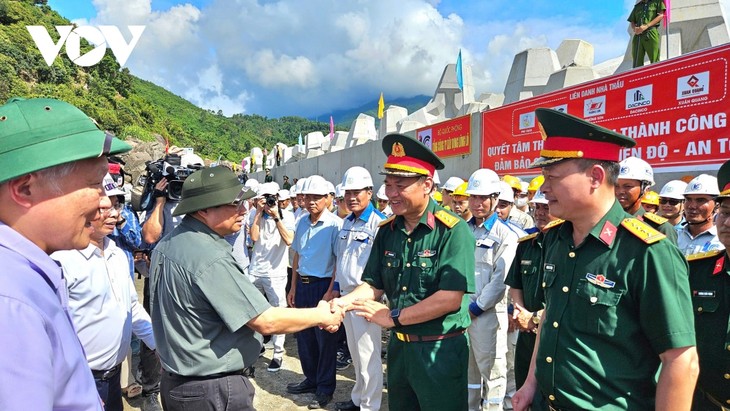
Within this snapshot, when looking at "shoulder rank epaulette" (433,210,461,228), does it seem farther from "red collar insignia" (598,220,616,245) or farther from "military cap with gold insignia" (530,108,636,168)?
"red collar insignia" (598,220,616,245)

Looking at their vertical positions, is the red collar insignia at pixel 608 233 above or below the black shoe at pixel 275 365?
above

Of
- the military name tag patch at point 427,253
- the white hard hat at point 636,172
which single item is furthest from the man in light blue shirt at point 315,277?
the white hard hat at point 636,172

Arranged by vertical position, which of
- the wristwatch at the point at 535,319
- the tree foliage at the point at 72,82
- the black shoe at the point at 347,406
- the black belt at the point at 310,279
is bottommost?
the black shoe at the point at 347,406

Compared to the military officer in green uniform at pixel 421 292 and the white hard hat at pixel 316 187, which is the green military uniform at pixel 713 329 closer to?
the military officer in green uniform at pixel 421 292

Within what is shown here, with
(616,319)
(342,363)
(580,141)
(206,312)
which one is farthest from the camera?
(342,363)

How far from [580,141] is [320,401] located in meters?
4.01

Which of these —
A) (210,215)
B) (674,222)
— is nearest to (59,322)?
(210,215)

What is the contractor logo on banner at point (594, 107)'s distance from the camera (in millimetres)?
6797

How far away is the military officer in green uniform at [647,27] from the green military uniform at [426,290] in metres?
6.84

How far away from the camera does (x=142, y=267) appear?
5.00 meters

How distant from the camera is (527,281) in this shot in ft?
11.1

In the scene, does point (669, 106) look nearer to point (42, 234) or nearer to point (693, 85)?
point (693, 85)

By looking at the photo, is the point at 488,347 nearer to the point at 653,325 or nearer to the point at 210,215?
the point at 653,325

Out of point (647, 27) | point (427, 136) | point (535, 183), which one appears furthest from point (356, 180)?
point (427, 136)
